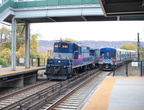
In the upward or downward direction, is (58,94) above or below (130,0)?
below

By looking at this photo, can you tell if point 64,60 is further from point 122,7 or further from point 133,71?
point 133,71

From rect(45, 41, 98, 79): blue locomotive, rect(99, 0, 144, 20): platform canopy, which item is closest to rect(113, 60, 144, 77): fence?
rect(45, 41, 98, 79): blue locomotive

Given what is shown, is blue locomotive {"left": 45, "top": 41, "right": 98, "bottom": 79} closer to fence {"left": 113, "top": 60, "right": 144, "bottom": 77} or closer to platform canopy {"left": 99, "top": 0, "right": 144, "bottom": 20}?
fence {"left": 113, "top": 60, "right": 144, "bottom": 77}

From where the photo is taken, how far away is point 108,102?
25.1 feet

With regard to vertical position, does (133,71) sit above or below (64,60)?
below

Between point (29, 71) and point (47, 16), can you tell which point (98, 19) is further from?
point (29, 71)

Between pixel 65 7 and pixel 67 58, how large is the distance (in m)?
4.53

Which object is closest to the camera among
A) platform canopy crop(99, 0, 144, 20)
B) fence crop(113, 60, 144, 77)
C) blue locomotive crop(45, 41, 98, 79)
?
platform canopy crop(99, 0, 144, 20)

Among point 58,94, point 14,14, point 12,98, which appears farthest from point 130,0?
point 14,14

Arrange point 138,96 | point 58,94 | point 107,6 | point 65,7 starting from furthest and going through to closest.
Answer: point 65,7
point 58,94
point 138,96
point 107,6

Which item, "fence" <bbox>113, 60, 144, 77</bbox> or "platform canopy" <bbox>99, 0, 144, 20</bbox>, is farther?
"fence" <bbox>113, 60, 144, 77</bbox>

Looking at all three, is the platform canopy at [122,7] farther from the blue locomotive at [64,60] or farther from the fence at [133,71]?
the blue locomotive at [64,60]

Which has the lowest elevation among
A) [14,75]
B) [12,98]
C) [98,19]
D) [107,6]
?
[12,98]

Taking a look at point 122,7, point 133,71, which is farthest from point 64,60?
point 133,71
